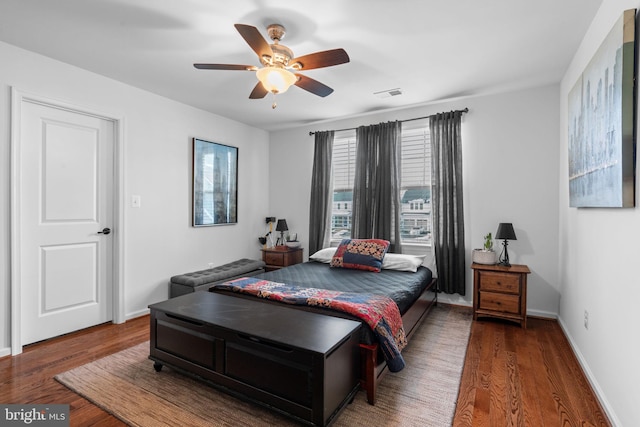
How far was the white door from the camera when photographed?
2707 mm

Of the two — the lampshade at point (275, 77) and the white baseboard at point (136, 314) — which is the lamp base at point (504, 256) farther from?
the white baseboard at point (136, 314)

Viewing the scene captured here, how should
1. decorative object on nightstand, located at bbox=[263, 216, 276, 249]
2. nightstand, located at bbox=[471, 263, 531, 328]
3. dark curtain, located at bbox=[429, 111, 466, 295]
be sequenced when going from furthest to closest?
1. decorative object on nightstand, located at bbox=[263, 216, 276, 249]
2. dark curtain, located at bbox=[429, 111, 466, 295]
3. nightstand, located at bbox=[471, 263, 531, 328]

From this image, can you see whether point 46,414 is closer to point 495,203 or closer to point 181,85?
point 181,85

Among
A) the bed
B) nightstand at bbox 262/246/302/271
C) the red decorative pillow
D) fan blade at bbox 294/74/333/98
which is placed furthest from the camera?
nightstand at bbox 262/246/302/271

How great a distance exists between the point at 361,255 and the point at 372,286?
2.51 ft

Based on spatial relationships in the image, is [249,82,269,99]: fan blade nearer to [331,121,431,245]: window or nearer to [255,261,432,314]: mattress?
[255,261,432,314]: mattress

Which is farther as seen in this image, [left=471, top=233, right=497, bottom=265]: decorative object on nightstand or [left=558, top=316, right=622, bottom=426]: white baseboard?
[left=471, top=233, right=497, bottom=265]: decorative object on nightstand

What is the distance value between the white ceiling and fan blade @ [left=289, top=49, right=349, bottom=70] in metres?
0.27

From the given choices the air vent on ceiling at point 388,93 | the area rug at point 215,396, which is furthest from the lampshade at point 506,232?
the air vent on ceiling at point 388,93

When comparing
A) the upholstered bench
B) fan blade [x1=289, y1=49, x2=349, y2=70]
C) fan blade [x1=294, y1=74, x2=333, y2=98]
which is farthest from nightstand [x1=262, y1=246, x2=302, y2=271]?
fan blade [x1=289, y1=49, x2=349, y2=70]

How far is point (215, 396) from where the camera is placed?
1990mm

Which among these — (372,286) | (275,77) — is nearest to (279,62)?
(275,77)

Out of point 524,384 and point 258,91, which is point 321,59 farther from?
point 524,384

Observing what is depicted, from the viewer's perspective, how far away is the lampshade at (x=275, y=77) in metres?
2.24
